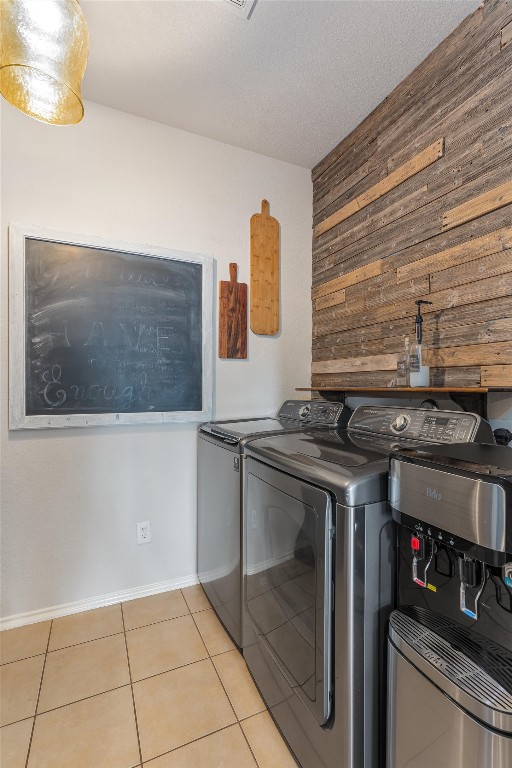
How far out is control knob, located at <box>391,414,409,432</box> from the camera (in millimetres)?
1447

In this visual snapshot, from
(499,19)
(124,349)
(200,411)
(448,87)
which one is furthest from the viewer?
(200,411)

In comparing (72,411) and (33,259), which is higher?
(33,259)

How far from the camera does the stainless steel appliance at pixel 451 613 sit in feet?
2.27

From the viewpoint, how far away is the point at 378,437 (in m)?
1.54

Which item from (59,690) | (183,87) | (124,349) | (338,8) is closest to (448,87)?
(338,8)

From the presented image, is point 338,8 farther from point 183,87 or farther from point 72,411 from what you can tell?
point 72,411

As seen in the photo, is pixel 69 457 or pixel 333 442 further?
pixel 69 457

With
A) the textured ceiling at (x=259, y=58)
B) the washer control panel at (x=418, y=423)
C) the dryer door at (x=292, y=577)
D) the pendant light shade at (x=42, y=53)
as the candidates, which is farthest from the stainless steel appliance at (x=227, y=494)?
the textured ceiling at (x=259, y=58)

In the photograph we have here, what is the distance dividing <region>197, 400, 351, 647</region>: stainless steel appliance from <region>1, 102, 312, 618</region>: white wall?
0.58ft

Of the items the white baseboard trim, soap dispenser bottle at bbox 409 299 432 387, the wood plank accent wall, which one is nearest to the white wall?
the white baseboard trim

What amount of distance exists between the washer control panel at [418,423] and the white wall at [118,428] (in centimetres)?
85

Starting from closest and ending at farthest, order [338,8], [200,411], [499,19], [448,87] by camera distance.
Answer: [499,19] < [338,8] < [448,87] < [200,411]

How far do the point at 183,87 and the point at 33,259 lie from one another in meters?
1.14

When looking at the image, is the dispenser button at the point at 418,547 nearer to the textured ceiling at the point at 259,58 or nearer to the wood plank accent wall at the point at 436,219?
the wood plank accent wall at the point at 436,219
